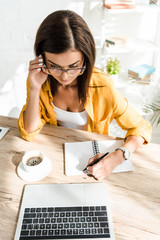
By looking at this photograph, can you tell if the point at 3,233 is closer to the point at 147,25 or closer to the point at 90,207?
the point at 90,207

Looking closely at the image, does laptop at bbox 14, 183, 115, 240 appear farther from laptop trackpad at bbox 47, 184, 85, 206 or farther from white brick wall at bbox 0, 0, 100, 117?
white brick wall at bbox 0, 0, 100, 117

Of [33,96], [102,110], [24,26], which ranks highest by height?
[24,26]

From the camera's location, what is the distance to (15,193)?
2.92 ft

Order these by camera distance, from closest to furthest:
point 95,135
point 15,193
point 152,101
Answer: point 15,193
point 95,135
point 152,101

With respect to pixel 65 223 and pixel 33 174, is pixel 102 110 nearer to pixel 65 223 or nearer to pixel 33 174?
pixel 33 174

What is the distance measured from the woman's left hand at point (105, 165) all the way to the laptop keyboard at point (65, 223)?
152 mm

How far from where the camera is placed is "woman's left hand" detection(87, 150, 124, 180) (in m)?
0.93

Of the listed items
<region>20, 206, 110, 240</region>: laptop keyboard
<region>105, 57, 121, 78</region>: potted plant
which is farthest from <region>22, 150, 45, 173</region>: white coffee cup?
<region>105, 57, 121, 78</region>: potted plant

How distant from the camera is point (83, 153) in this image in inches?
41.1

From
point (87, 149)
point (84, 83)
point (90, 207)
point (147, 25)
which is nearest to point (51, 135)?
point (87, 149)

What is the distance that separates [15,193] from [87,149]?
1.27 ft

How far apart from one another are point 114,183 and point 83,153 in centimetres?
22

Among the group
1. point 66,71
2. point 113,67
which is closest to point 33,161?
point 66,71

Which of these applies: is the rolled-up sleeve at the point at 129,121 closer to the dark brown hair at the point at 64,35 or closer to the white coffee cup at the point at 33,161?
the dark brown hair at the point at 64,35
